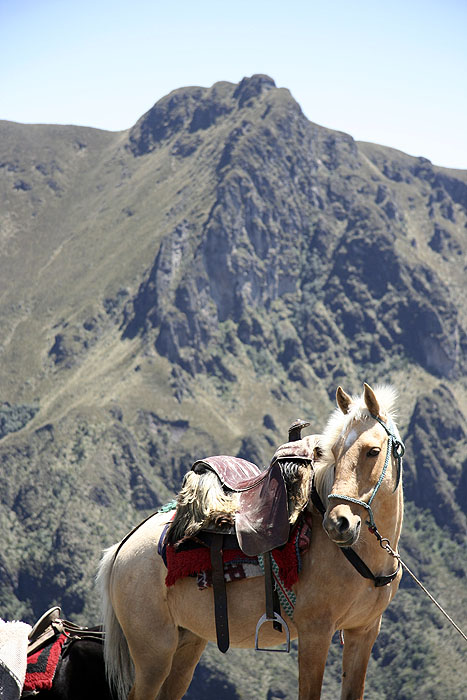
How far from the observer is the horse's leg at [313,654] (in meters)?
7.35

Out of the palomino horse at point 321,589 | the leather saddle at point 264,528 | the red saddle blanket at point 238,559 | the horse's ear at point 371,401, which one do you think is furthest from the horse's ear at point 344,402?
the red saddle blanket at point 238,559

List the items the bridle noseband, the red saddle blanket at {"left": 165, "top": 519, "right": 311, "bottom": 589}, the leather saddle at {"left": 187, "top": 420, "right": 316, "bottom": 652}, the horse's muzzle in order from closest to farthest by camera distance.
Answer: the horse's muzzle
the bridle noseband
the red saddle blanket at {"left": 165, "top": 519, "right": 311, "bottom": 589}
the leather saddle at {"left": 187, "top": 420, "right": 316, "bottom": 652}

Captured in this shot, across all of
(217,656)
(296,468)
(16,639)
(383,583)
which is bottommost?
(217,656)

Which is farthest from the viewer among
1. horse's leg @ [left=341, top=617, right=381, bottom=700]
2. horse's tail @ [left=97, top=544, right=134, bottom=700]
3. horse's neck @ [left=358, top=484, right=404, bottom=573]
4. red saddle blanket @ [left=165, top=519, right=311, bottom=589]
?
horse's tail @ [left=97, top=544, right=134, bottom=700]

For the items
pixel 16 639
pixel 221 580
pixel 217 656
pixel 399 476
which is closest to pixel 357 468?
pixel 399 476

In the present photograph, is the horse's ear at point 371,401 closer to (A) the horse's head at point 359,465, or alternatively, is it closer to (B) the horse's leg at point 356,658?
(A) the horse's head at point 359,465

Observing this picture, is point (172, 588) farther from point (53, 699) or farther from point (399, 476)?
point (399, 476)

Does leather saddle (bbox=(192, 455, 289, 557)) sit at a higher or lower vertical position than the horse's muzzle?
lower

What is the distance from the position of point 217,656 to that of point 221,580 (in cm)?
16552

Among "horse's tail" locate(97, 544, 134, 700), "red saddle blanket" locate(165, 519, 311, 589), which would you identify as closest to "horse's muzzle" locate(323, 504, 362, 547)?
"red saddle blanket" locate(165, 519, 311, 589)

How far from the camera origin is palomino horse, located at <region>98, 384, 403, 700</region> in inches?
287

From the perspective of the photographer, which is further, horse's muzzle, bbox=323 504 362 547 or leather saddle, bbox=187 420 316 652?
leather saddle, bbox=187 420 316 652

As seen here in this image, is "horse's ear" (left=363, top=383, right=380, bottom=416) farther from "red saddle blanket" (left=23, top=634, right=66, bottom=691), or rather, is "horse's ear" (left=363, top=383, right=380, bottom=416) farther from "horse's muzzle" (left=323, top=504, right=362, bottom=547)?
"red saddle blanket" (left=23, top=634, right=66, bottom=691)

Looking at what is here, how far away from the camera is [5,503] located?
18775 centimetres
